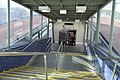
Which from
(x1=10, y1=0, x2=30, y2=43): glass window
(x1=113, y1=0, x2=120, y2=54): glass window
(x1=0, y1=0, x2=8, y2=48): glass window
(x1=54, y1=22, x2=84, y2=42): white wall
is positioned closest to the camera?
(x1=113, y1=0, x2=120, y2=54): glass window

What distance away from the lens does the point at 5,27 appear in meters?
8.28

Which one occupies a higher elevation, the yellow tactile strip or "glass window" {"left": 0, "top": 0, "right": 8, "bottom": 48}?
"glass window" {"left": 0, "top": 0, "right": 8, "bottom": 48}

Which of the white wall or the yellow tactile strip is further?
the white wall

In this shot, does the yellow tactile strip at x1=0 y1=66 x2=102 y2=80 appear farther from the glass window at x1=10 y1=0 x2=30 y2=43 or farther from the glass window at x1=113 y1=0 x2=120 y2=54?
the glass window at x1=10 y1=0 x2=30 y2=43

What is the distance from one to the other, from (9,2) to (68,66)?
377 centimetres

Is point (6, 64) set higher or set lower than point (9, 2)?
lower

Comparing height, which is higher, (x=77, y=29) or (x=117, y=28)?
(x=117, y=28)

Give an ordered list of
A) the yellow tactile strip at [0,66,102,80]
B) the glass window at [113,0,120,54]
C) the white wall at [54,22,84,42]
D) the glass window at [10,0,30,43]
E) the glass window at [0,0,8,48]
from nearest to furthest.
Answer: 1. the yellow tactile strip at [0,66,102,80]
2. the glass window at [113,0,120,54]
3. the glass window at [0,0,8,48]
4. the glass window at [10,0,30,43]
5. the white wall at [54,22,84,42]

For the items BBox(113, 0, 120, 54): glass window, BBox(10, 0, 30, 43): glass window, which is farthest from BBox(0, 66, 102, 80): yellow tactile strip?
BBox(10, 0, 30, 43): glass window

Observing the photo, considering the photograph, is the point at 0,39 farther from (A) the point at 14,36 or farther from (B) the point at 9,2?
(A) the point at 14,36

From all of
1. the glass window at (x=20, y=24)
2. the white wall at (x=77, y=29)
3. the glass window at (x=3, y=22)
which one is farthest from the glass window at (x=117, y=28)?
the white wall at (x=77, y=29)

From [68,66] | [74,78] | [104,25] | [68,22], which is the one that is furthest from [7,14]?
[68,22]

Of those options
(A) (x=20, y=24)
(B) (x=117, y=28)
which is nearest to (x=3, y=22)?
(A) (x=20, y=24)

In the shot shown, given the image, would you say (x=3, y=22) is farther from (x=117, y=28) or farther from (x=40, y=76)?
(x=117, y=28)
